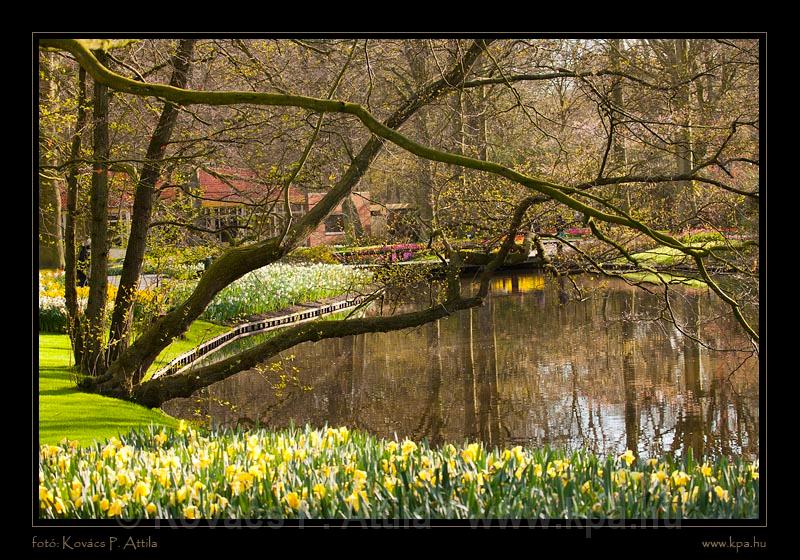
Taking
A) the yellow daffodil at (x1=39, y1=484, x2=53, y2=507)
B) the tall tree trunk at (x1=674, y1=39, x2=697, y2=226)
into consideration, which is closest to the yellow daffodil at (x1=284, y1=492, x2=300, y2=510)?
the yellow daffodil at (x1=39, y1=484, x2=53, y2=507)

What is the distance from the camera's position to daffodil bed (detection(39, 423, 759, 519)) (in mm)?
4238

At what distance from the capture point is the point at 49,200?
51.5 ft

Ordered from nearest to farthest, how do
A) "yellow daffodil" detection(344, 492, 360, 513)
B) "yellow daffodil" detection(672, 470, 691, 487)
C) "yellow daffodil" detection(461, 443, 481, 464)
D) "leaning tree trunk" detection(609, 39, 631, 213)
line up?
1. "yellow daffodil" detection(344, 492, 360, 513)
2. "yellow daffodil" detection(672, 470, 691, 487)
3. "yellow daffodil" detection(461, 443, 481, 464)
4. "leaning tree trunk" detection(609, 39, 631, 213)

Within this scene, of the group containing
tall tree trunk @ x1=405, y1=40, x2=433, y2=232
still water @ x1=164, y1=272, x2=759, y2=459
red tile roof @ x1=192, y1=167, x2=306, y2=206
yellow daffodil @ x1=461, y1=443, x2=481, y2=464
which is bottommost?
still water @ x1=164, y1=272, x2=759, y2=459

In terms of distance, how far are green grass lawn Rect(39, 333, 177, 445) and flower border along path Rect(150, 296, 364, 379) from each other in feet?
5.05

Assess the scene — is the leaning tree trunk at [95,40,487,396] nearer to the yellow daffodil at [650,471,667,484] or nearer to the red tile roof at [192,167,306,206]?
the red tile roof at [192,167,306,206]

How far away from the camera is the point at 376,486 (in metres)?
4.46

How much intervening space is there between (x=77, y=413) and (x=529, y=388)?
568 cm

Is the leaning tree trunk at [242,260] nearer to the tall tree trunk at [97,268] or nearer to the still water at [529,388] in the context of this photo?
the still water at [529,388]

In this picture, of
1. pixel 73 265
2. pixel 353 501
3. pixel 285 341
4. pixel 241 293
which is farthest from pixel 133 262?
pixel 241 293

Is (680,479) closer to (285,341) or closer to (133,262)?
(285,341)

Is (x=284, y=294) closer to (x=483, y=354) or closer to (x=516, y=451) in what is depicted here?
(x=483, y=354)
